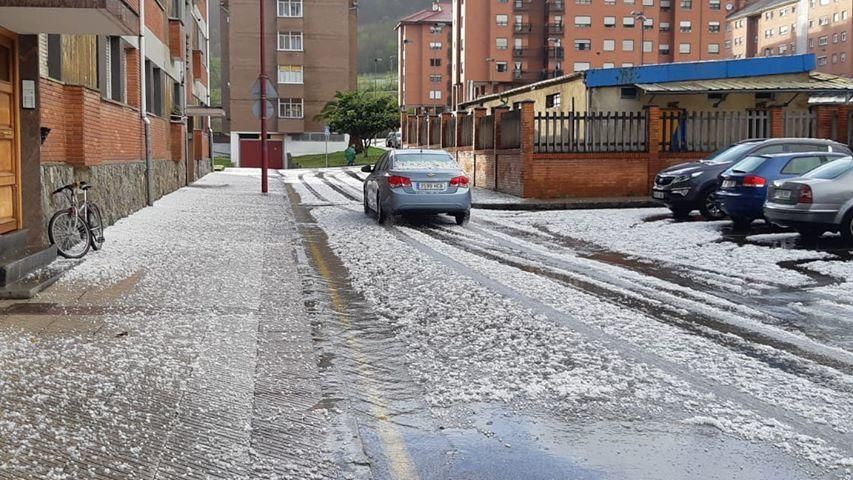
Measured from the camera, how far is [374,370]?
6.18 metres

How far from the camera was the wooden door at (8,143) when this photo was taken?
10500mm

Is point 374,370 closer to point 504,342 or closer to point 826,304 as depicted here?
point 504,342

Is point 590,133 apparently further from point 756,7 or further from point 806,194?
point 756,7

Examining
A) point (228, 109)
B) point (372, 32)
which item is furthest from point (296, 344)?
point (372, 32)

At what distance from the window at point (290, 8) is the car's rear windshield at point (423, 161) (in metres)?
63.7

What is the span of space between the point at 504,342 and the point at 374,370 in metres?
1.25

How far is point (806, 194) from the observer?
44.2 ft

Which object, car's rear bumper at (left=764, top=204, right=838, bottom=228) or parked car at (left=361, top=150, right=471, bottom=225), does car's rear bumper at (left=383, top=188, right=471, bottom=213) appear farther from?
car's rear bumper at (left=764, top=204, right=838, bottom=228)

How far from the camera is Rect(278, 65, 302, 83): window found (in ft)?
256

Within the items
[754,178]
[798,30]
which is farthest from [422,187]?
[798,30]

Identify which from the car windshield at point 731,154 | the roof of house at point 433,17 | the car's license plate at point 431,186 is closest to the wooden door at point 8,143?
the car's license plate at point 431,186

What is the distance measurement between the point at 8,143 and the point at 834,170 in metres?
11.8

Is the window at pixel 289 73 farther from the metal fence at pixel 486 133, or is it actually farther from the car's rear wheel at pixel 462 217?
the car's rear wheel at pixel 462 217

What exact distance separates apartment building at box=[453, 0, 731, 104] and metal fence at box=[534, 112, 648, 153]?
224 feet
